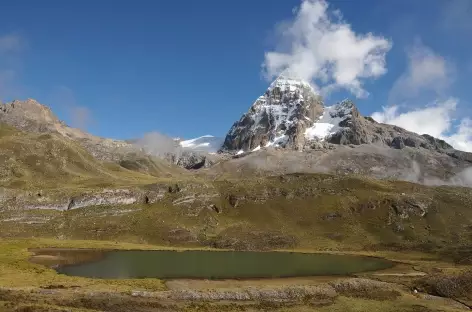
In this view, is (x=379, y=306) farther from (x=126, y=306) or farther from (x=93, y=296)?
(x=93, y=296)

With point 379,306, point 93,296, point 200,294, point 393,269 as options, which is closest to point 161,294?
point 200,294

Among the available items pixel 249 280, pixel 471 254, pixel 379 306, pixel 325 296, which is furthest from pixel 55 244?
pixel 471 254

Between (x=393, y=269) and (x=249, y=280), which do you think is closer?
(x=249, y=280)

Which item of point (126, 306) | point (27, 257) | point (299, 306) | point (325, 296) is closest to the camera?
point (126, 306)

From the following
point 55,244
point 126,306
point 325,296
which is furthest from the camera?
point 55,244

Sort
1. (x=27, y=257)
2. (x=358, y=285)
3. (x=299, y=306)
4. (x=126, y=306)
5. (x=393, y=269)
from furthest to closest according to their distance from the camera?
(x=393, y=269) → (x=27, y=257) → (x=358, y=285) → (x=299, y=306) → (x=126, y=306)

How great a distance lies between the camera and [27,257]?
131500 mm

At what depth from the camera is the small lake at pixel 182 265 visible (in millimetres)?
113062

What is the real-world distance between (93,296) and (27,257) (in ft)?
230

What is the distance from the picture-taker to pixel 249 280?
106 m

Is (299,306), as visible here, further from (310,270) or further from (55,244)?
(55,244)

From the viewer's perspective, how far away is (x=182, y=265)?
132375 millimetres

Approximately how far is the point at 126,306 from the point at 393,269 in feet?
334

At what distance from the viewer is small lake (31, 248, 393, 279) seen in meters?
113
